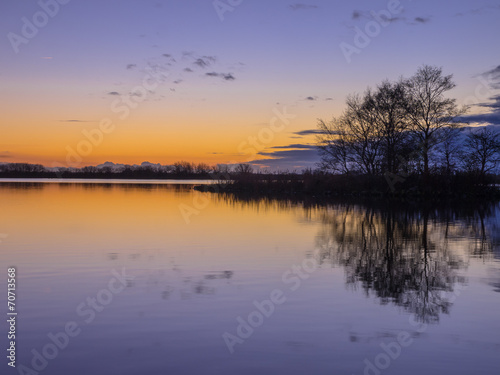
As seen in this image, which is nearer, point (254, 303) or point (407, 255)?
point (254, 303)

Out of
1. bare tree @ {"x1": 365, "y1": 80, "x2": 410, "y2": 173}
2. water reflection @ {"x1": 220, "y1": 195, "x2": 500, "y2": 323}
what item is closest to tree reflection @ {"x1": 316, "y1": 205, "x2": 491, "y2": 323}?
water reflection @ {"x1": 220, "y1": 195, "x2": 500, "y2": 323}

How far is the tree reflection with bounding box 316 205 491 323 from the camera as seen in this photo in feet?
30.0

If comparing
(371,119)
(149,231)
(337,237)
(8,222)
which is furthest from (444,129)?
(8,222)

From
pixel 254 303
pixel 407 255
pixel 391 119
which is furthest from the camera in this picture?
pixel 391 119

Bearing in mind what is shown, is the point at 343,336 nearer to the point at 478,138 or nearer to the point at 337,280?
the point at 337,280

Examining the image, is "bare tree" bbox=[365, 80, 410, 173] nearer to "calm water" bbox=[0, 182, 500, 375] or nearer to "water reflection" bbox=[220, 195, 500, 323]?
"water reflection" bbox=[220, 195, 500, 323]

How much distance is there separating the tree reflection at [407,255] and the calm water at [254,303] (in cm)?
6

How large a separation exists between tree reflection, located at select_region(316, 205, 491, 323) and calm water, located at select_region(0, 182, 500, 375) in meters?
0.06

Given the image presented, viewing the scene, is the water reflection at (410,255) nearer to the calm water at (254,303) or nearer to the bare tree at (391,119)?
the calm water at (254,303)

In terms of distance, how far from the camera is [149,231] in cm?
1878

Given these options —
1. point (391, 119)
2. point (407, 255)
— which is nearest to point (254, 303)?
point (407, 255)

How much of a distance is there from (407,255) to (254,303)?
667cm

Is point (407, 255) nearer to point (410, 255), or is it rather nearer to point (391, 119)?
point (410, 255)

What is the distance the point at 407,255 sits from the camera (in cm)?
1355
